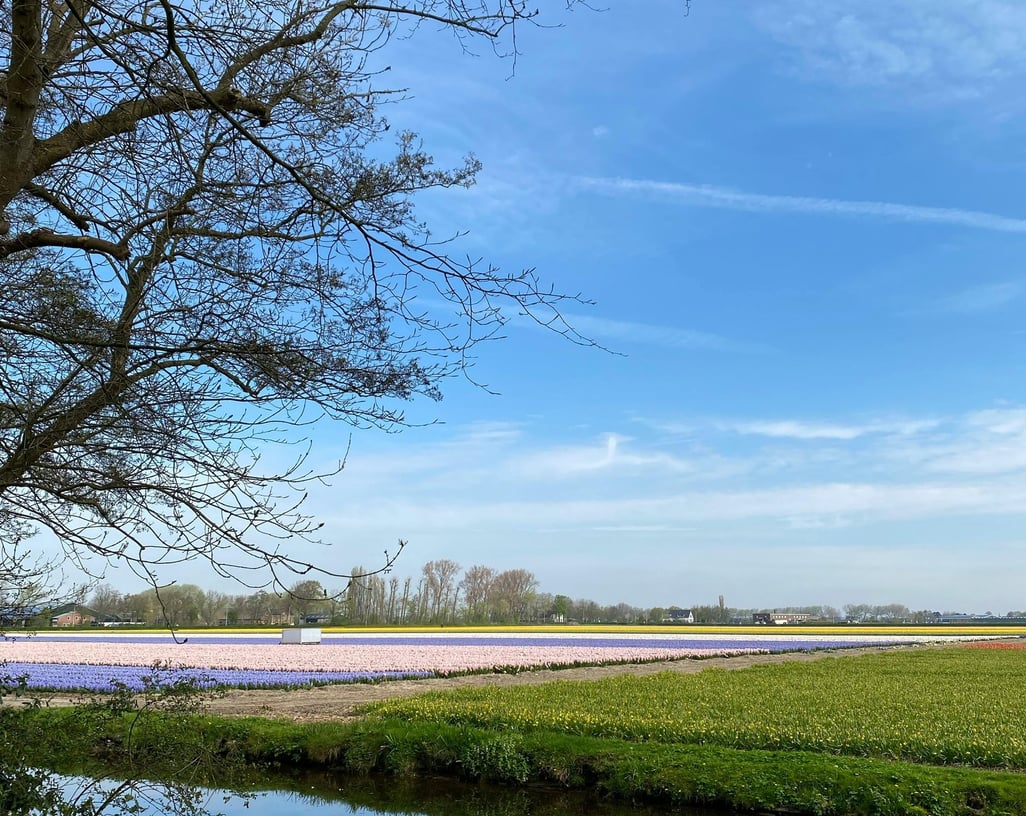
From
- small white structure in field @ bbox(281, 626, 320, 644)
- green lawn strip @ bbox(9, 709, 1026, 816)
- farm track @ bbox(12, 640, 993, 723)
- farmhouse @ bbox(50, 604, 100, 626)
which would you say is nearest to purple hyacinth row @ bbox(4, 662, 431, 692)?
farm track @ bbox(12, 640, 993, 723)

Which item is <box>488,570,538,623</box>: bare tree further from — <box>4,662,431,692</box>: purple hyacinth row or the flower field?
<box>4,662,431,692</box>: purple hyacinth row

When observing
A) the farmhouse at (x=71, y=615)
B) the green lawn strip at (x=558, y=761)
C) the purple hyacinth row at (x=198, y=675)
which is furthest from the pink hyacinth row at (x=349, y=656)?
the farmhouse at (x=71, y=615)

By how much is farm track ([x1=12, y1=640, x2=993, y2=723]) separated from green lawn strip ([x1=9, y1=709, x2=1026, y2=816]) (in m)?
1.41

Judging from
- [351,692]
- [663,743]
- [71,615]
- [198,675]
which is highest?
[71,615]

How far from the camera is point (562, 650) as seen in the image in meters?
30.7

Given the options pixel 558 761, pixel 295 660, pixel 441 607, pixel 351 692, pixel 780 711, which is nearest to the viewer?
pixel 558 761

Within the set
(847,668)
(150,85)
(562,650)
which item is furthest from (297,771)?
(562,650)

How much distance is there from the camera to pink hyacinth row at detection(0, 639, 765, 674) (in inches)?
902

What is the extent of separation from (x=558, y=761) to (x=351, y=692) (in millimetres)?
7846

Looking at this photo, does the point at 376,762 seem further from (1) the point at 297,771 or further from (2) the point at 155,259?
(2) the point at 155,259

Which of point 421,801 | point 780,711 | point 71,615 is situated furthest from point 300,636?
point 71,615

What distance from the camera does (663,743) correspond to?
10867 mm

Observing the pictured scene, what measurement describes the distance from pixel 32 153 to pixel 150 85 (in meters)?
1.05

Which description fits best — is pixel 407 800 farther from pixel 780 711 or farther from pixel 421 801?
pixel 780 711
